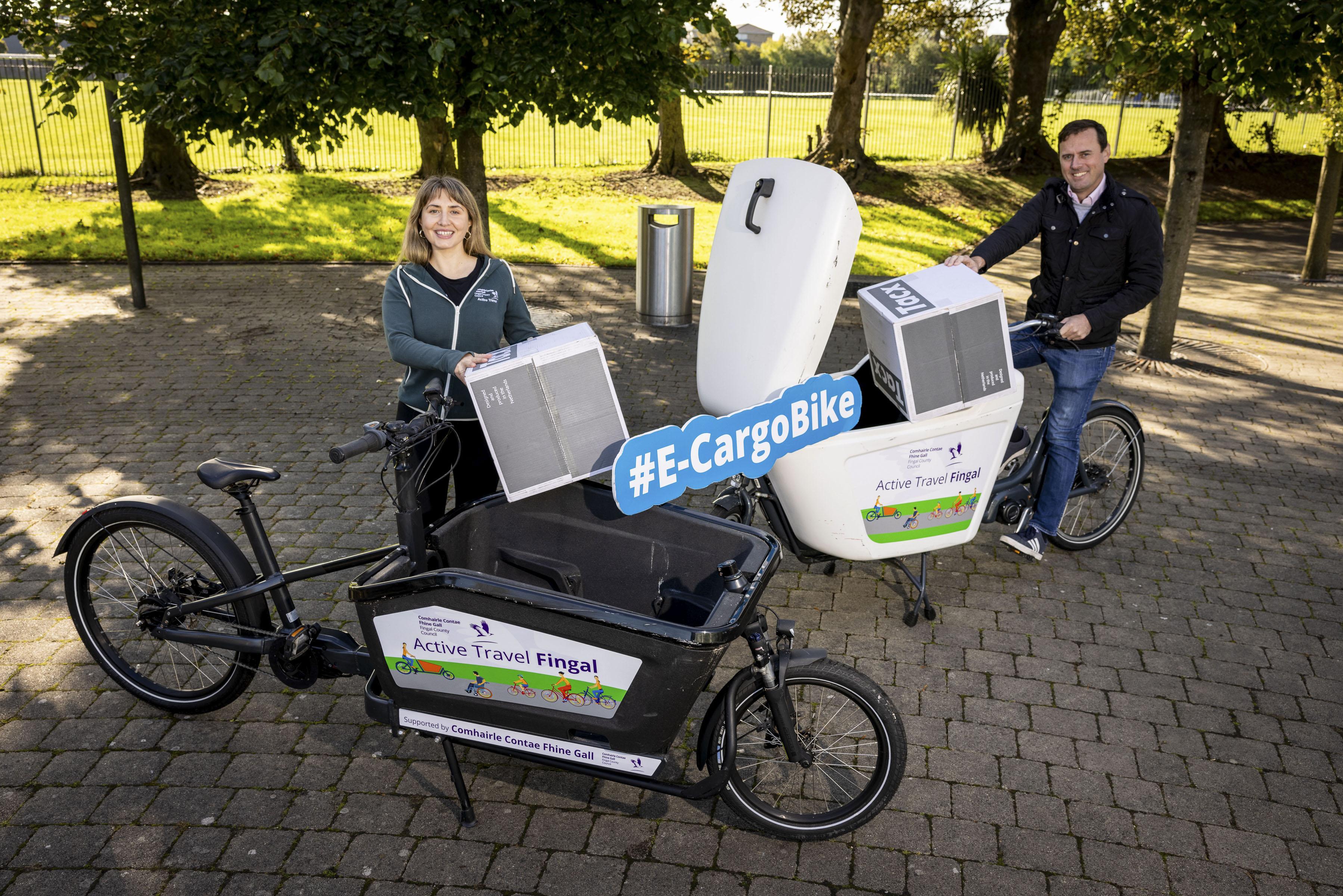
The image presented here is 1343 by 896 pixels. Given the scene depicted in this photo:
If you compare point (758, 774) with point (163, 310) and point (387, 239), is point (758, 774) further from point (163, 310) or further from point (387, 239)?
point (387, 239)

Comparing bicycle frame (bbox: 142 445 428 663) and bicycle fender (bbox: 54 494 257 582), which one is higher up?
bicycle fender (bbox: 54 494 257 582)

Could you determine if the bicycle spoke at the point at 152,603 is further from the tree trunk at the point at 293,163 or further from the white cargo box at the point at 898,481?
the tree trunk at the point at 293,163

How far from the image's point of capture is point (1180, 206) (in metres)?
8.56

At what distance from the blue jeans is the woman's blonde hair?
267 centimetres

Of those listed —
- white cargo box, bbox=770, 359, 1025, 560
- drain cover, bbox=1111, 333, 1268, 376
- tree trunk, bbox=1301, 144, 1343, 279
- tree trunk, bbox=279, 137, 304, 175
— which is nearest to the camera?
white cargo box, bbox=770, 359, 1025, 560

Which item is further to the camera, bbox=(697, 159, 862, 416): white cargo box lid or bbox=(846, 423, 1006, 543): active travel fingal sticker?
bbox=(846, 423, 1006, 543): active travel fingal sticker

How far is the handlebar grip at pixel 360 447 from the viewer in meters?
3.10

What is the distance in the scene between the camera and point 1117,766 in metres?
3.80

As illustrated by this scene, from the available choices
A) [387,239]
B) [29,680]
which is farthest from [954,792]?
[387,239]

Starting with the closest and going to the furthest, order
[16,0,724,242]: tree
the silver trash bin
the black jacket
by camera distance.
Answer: the black jacket, [16,0,724,242]: tree, the silver trash bin

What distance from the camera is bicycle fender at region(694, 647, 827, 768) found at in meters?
3.26

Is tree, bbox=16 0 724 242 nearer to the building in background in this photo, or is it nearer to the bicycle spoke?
Result: the bicycle spoke

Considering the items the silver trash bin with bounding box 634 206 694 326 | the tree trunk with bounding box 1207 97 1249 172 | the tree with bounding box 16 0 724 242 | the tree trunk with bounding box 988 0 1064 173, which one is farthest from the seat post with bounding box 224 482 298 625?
the tree trunk with bounding box 1207 97 1249 172

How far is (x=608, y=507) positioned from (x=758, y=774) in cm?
109
